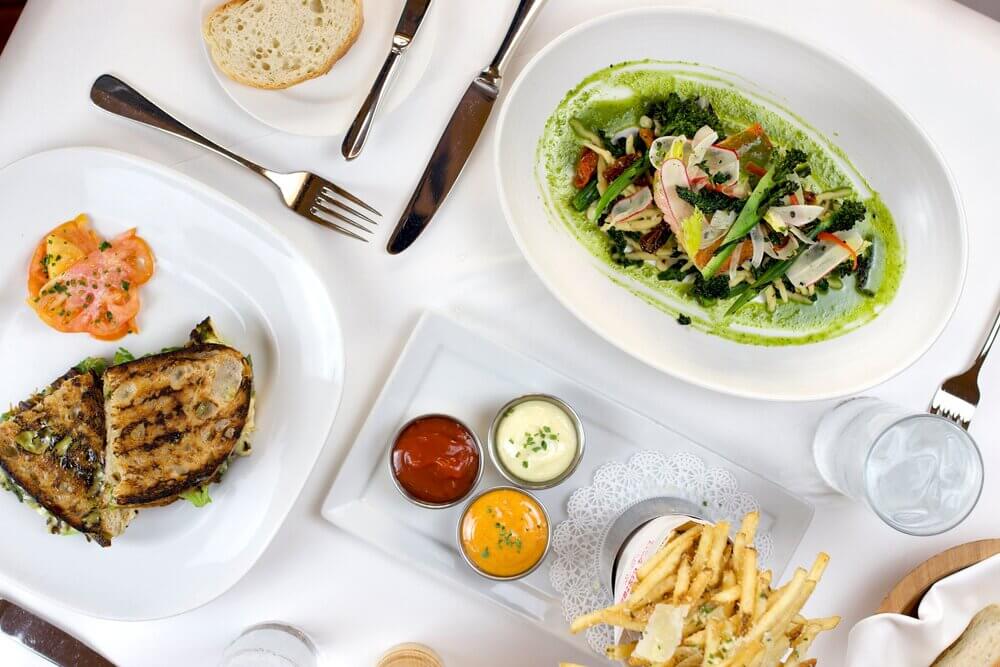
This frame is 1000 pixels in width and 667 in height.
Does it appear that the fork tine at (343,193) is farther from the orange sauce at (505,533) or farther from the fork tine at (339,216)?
the orange sauce at (505,533)

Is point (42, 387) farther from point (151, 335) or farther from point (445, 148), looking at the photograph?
point (445, 148)

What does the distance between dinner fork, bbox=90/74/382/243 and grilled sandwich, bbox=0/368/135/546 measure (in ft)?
2.08

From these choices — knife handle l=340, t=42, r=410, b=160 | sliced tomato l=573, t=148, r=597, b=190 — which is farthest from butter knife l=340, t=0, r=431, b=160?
sliced tomato l=573, t=148, r=597, b=190

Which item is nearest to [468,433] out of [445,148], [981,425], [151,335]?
[445,148]

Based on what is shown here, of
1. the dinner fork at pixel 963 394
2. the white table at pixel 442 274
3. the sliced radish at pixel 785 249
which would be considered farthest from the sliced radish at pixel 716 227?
the dinner fork at pixel 963 394

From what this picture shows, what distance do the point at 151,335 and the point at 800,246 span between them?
1.64m

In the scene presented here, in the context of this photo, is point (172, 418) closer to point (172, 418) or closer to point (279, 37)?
point (172, 418)

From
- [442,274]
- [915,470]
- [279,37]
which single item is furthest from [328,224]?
[915,470]

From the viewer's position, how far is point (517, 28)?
1.82 m

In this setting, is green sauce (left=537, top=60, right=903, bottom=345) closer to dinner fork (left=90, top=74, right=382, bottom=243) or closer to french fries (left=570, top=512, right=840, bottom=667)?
dinner fork (left=90, top=74, right=382, bottom=243)

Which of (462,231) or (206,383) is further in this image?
(462,231)

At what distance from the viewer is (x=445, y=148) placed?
1.84 meters

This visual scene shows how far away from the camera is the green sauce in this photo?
6.19 ft

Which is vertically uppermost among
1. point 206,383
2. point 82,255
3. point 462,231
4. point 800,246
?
point 800,246
